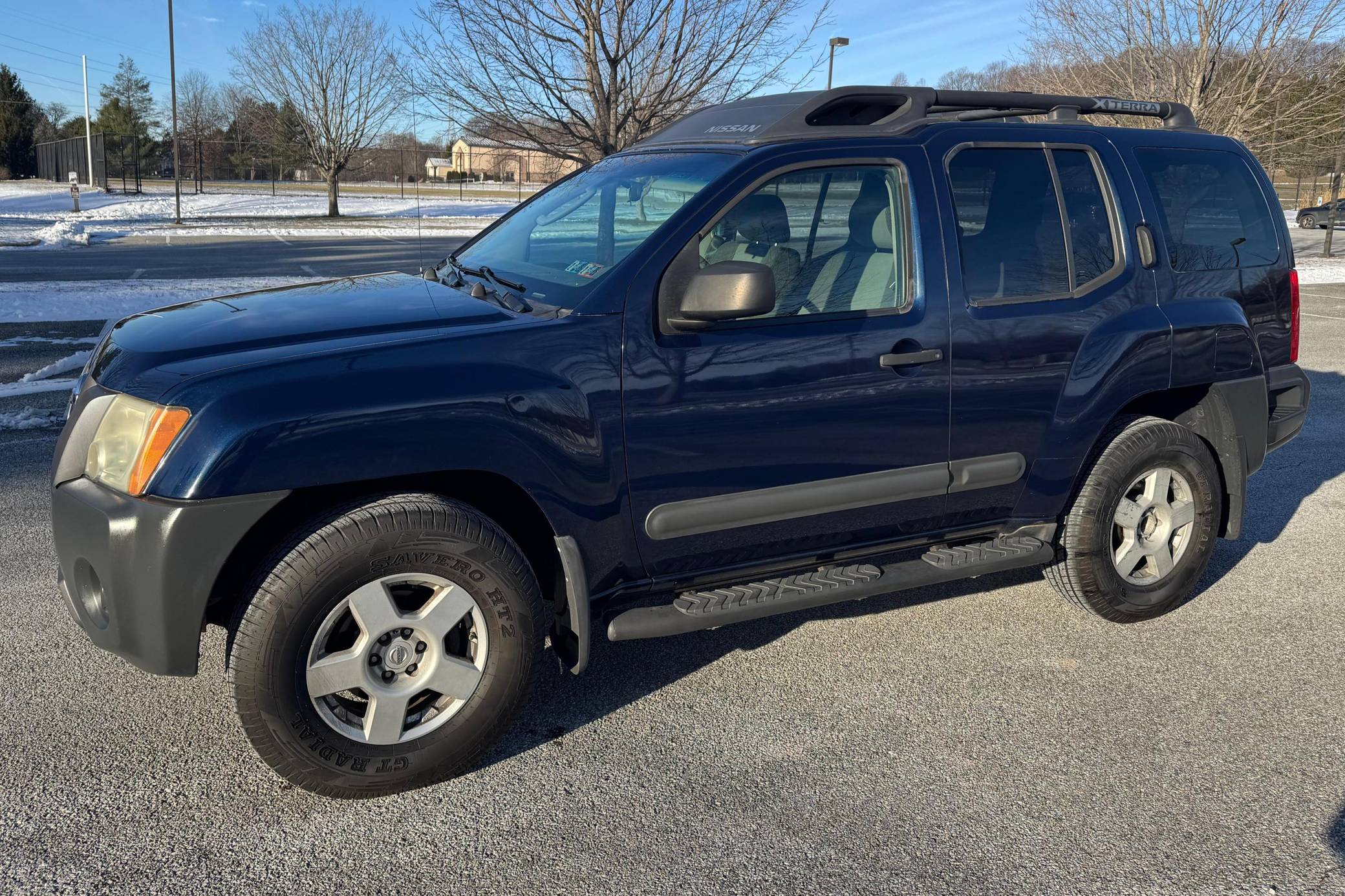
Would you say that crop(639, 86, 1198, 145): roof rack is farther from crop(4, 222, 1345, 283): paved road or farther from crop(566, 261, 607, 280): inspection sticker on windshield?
crop(4, 222, 1345, 283): paved road

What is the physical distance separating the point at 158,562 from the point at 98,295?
11.6 meters

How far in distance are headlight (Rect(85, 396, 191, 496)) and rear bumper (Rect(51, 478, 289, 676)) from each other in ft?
0.16

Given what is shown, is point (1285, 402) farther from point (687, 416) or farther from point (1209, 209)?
point (687, 416)

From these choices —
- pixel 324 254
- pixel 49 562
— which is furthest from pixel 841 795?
pixel 324 254

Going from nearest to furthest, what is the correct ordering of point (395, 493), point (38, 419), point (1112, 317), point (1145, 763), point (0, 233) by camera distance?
point (395, 493), point (1145, 763), point (1112, 317), point (38, 419), point (0, 233)

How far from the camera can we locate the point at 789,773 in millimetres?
3195

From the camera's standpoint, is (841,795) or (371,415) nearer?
(371,415)

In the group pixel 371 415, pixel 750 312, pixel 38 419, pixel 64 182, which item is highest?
pixel 64 182

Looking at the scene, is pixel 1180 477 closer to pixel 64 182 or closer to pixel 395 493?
pixel 395 493

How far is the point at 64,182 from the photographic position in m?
52.0

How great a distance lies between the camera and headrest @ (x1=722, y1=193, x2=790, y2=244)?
11.6 feet

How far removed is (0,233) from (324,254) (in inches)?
366

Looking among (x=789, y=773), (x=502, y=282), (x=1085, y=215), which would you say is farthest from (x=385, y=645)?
(x=1085, y=215)

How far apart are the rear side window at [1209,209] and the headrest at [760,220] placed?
1.71m
